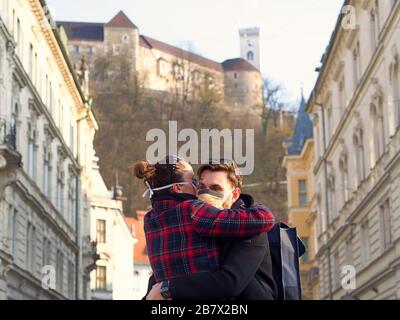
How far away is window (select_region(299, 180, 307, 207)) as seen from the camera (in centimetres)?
5691

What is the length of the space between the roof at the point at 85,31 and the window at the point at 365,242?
Answer: 98.0 m

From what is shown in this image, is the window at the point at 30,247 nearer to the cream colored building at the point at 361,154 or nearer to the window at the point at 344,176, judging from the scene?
the cream colored building at the point at 361,154

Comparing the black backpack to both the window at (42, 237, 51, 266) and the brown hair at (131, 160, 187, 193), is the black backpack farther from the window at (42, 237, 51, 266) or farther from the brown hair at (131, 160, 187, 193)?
the window at (42, 237, 51, 266)

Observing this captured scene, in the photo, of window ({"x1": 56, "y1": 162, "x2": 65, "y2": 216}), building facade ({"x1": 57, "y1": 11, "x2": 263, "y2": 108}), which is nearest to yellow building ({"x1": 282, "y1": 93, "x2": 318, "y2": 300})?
window ({"x1": 56, "y1": 162, "x2": 65, "y2": 216})

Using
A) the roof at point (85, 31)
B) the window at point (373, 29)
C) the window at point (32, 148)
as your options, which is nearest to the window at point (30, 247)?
the window at point (32, 148)

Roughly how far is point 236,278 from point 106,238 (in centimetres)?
5052

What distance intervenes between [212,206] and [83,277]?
43.3 m

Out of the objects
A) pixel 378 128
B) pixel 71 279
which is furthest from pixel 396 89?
pixel 71 279

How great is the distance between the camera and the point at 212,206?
12.6 feet

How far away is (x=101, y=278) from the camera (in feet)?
177

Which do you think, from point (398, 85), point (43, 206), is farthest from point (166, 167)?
point (43, 206)

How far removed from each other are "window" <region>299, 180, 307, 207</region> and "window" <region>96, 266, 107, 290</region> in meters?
12.8

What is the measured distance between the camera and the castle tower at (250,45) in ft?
503
